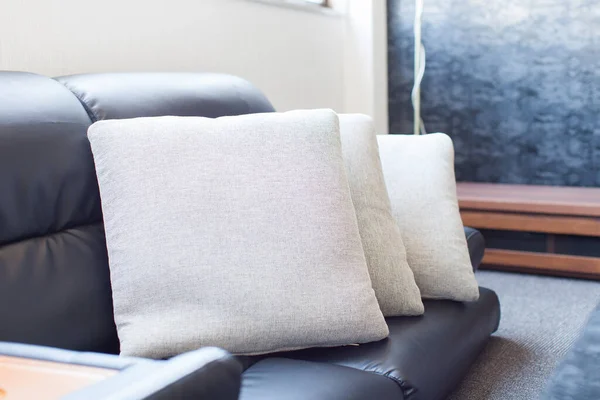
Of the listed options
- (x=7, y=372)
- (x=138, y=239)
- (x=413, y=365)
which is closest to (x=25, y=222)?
(x=138, y=239)

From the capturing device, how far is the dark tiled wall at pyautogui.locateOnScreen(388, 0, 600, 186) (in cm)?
316

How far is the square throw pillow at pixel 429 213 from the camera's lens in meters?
1.72

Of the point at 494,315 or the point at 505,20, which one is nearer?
the point at 494,315

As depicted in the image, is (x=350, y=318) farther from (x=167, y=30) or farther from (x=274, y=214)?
(x=167, y=30)

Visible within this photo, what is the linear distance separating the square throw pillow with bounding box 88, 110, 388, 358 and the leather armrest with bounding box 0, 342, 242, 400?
0.42 m

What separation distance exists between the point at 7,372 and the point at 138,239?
0.46 metres

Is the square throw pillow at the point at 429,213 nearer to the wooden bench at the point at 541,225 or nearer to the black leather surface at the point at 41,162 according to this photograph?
the black leather surface at the point at 41,162

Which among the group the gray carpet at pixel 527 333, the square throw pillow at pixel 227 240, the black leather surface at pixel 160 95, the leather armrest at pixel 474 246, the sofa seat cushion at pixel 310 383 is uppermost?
the black leather surface at pixel 160 95

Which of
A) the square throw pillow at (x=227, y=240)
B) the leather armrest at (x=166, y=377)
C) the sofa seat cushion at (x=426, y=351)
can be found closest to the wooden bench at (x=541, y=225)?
the sofa seat cushion at (x=426, y=351)

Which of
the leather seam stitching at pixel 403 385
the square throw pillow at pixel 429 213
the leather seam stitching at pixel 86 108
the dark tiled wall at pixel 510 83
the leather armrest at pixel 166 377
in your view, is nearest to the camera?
the leather armrest at pixel 166 377

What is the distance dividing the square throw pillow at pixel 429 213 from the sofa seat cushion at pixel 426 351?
0.06 metres

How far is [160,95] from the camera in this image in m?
1.63

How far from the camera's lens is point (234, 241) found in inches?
50.7

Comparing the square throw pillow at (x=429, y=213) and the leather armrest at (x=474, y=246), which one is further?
the leather armrest at (x=474, y=246)
